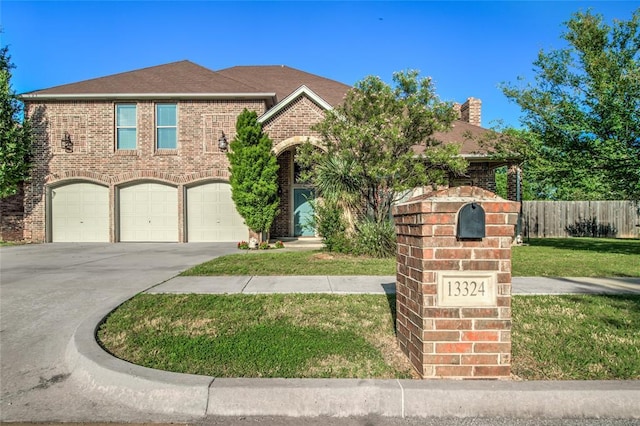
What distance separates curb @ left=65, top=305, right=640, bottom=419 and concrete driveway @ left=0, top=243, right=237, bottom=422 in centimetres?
23

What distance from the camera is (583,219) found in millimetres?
20125

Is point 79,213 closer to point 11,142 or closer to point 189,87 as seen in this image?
point 11,142

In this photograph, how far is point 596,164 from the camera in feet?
36.0

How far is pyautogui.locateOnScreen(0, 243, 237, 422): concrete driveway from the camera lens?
2.86 meters

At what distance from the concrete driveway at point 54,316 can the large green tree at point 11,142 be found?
6282 mm

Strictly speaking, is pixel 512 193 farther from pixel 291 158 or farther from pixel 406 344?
pixel 406 344

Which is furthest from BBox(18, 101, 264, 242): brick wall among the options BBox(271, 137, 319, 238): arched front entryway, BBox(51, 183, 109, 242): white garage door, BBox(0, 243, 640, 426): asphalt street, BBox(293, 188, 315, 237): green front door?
BBox(0, 243, 640, 426): asphalt street

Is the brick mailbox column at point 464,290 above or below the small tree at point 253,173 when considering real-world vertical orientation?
below

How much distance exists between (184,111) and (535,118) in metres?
12.7

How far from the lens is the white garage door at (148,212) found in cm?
1556

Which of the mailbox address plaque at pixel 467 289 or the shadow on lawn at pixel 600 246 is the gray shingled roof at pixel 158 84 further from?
the mailbox address plaque at pixel 467 289

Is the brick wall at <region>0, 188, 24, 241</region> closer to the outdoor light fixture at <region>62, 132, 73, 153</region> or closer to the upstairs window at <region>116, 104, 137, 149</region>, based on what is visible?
the outdoor light fixture at <region>62, 132, 73, 153</region>

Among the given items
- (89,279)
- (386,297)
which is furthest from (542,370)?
(89,279)

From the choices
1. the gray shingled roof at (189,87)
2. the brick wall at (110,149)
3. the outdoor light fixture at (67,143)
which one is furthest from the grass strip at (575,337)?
the outdoor light fixture at (67,143)
